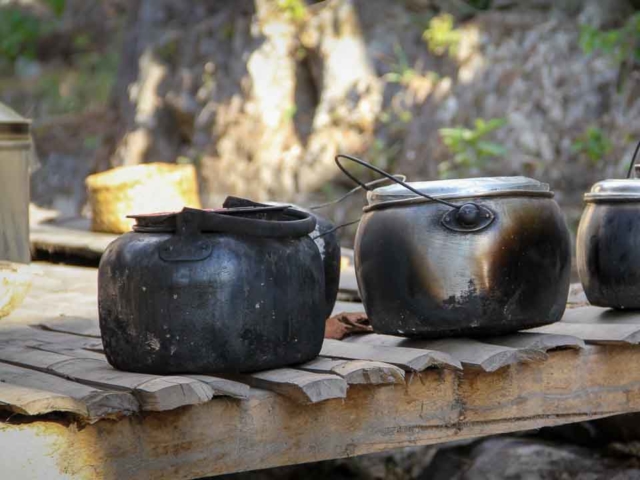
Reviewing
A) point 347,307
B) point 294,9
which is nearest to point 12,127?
point 347,307

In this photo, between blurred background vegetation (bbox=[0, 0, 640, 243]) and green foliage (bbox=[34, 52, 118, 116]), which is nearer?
A: blurred background vegetation (bbox=[0, 0, 640, 243])

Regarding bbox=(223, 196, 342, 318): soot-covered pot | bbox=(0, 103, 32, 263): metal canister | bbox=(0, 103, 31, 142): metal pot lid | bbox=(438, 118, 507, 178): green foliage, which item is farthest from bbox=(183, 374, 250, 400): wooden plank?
bbox=(438, 118, 507, 178): green foliage

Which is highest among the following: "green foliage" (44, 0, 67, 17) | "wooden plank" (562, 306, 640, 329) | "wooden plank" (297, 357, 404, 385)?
"green foliage" (44, 0, 67, 17)

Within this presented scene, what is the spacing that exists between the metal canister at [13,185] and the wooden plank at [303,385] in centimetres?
242

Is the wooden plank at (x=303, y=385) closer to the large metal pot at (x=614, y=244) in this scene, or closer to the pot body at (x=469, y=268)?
the pot body at (x=469, y=268)

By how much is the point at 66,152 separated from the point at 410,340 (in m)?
15.3

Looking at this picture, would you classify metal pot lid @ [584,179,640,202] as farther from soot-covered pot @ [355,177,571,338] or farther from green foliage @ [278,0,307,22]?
green foliage @ [278,0,307,22]

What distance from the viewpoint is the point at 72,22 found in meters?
19.8

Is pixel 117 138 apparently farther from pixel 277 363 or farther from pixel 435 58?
pixel 277 363

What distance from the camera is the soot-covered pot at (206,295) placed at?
258 centimetres

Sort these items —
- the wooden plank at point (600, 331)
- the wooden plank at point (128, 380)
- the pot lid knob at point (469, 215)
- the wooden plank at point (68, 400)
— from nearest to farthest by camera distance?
1. the wooden plank at point (68, 400)
2. the wooden plank at point (128, 380)
3. the pot lid knob at point (469, 215)
4. the wooden plank at point (600, 331)

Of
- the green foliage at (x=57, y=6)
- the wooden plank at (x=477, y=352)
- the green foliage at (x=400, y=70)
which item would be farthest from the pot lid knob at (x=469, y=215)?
the green foliage at (x=57, y=6)

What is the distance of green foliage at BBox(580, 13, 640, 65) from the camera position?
26.2 ft

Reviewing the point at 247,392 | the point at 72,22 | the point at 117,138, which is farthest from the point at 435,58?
the point at 72,22
